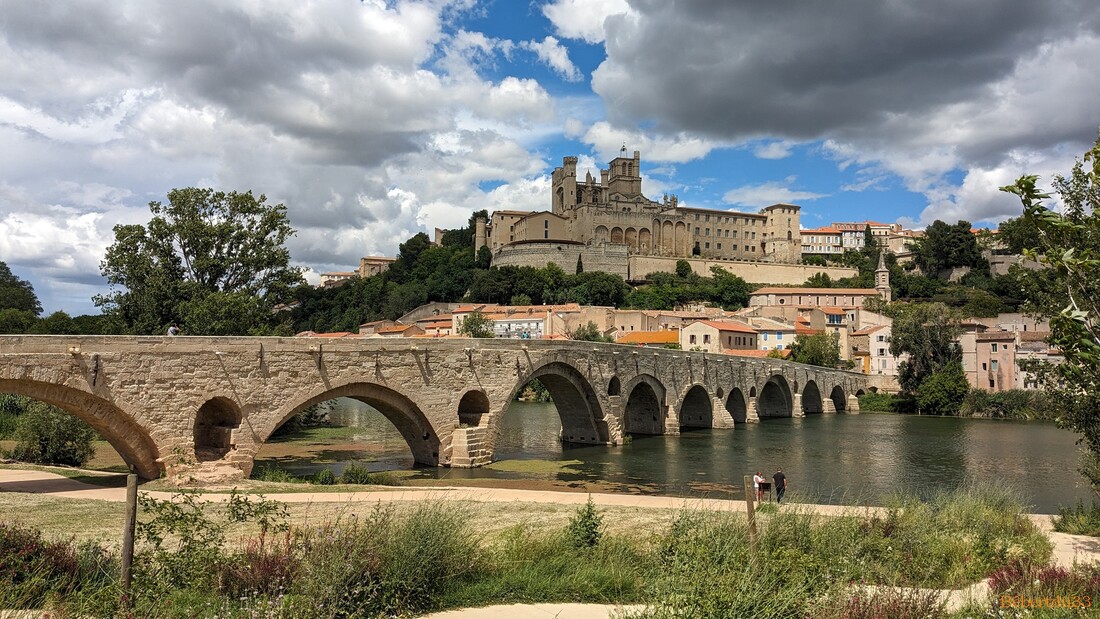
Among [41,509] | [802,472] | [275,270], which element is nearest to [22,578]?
[41,509]

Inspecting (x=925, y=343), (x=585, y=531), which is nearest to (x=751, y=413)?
(x=925, y=343)

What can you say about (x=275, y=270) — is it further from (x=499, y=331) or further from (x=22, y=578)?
(x=499, y=331)

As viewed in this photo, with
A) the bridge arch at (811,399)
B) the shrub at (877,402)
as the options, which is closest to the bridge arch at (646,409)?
the bridge arch at (811,399)

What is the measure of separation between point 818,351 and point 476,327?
33.0 m

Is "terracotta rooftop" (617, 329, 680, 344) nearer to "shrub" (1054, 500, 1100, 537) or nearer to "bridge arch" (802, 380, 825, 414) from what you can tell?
"bridge arch" (802, 380, 825, 414)

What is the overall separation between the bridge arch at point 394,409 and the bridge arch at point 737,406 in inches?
1119

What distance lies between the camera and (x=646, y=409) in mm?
39656

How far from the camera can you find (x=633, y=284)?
107688 mm

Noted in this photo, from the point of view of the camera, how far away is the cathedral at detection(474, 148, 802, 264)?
113875mm

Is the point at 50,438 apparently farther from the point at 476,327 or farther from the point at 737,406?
the point at 476,327

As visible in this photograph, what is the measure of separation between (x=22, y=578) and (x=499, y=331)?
73693 mm

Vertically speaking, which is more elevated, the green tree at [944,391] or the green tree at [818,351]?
the green tree at [818,351]

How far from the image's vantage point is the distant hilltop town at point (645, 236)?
107 m

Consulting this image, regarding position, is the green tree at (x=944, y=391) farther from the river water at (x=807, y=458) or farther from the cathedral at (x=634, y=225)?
the cathedral at (x=634, y=225)
